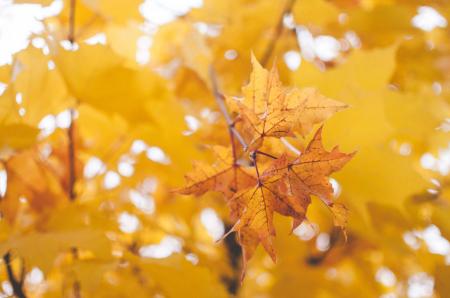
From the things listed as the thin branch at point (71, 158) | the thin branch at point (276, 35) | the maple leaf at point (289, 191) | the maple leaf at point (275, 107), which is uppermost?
the maple leaf at point (275, 107)

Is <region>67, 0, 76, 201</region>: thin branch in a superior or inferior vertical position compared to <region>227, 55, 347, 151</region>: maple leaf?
inferior

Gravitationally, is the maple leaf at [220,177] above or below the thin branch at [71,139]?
above

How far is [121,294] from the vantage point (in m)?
0.72

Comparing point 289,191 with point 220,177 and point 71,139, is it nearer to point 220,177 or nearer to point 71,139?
point 220,177

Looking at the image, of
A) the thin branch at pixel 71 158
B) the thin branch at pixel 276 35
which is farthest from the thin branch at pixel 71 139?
the thin branch at pixel 276 35

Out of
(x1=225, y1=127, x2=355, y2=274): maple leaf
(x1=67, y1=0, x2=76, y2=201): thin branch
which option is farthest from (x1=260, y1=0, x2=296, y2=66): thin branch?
(x1=225, y1=127, x2=355, y2=274): maple leaf

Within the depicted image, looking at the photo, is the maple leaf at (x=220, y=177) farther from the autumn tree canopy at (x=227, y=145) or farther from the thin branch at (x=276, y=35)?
the thin branch at (x=276, y=35)

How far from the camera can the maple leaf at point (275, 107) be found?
16.6 inches

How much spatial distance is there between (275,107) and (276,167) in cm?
5

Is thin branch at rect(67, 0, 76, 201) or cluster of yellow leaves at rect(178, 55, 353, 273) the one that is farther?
thin branch at rect(67, 0, 76, 201)

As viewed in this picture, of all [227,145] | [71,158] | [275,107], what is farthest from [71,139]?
[275,107]

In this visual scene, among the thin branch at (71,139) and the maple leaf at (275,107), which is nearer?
the maple leaf at (275,107)

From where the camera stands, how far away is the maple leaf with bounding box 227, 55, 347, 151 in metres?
0.42

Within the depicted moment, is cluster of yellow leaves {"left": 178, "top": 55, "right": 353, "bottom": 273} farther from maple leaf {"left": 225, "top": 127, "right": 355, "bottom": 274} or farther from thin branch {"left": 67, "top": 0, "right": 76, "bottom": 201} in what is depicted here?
thin branch {"left": 67, "top": 0, "right": 76, "bottom": 201}
